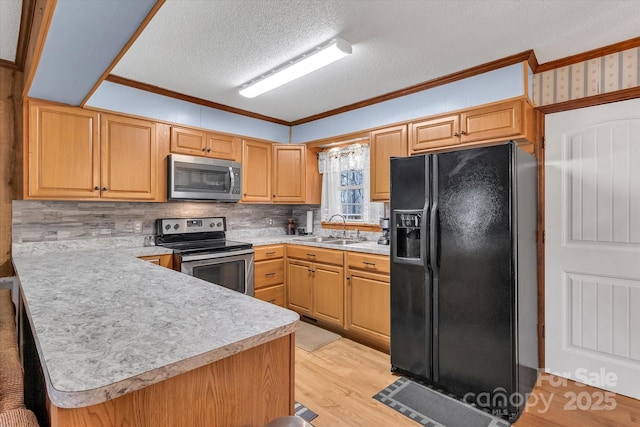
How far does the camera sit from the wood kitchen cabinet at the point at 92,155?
2439mm

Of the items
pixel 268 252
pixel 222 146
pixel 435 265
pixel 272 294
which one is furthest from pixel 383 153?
pixel 272 294

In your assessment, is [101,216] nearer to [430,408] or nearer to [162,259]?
[162,259]

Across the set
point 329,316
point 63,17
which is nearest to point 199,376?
point 63,17

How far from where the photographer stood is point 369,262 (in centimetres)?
292

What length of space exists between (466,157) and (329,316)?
6.61 feet

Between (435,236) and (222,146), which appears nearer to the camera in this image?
(435,236)

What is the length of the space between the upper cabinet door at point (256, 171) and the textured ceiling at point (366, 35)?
95 centimetres

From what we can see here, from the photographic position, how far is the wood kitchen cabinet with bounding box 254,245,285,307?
11.4 ft

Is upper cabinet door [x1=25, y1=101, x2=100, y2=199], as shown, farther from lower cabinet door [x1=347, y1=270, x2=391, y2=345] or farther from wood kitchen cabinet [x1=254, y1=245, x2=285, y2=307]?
lower cabinet door [x1=347, y1=270, x2=391, y2=345]

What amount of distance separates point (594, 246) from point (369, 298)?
68.2 inches

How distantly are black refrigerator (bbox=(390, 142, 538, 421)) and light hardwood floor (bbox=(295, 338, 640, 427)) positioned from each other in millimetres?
145

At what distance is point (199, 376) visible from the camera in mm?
850

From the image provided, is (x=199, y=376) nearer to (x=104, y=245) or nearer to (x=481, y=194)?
(x=481, y=194)

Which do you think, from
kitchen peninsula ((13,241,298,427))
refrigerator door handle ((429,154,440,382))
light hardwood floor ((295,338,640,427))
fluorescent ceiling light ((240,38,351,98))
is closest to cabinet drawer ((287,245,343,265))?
light hardwood floor ((295,338,640,427))
